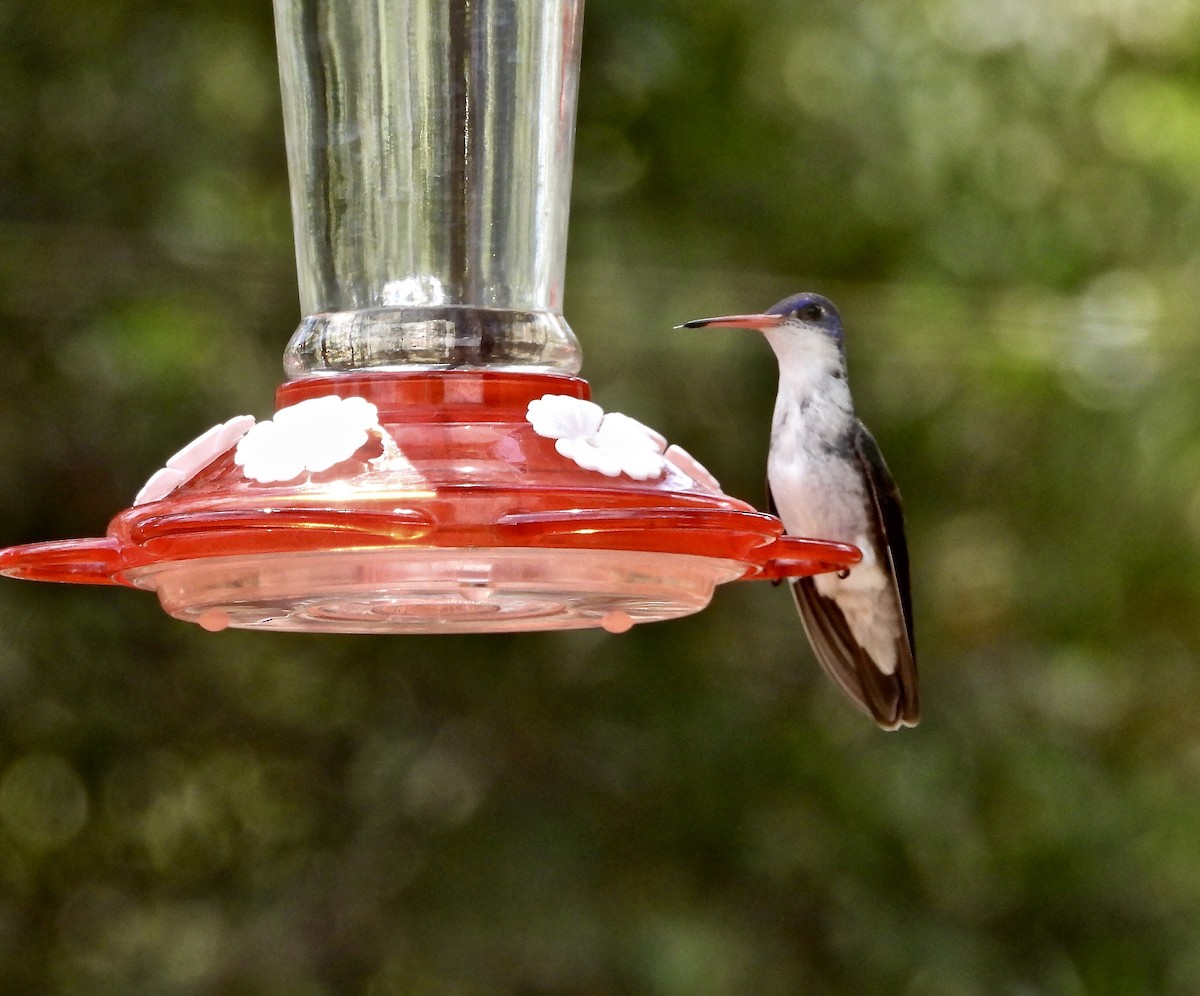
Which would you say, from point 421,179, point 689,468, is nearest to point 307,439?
point 689,468

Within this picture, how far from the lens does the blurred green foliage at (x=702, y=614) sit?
584cm

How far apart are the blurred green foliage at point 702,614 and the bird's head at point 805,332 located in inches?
66.0

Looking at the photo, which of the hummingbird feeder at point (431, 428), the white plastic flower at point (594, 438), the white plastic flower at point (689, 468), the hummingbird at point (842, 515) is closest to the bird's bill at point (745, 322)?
the hummingbird at point (842, 515)

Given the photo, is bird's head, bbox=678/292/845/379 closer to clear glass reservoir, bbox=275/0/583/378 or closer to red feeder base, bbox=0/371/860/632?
clear glass reservoir, bbox=275/0/583/378

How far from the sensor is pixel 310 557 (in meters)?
2.08

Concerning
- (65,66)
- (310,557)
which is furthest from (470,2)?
(65,66)

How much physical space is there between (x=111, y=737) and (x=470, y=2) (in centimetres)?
368

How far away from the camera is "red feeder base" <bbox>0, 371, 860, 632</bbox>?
1974 mm

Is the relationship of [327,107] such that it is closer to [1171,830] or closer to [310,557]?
[310,557]

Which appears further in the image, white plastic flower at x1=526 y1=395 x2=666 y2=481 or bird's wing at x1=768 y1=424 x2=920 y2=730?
bird's wing at x1=768 y1=424 x2=920 y2=730

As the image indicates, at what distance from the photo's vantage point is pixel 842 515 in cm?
397

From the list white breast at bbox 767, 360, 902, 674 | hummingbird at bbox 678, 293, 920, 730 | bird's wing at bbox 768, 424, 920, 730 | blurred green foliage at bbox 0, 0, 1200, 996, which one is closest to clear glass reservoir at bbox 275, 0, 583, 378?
hummingbird at bbox 678, 293, 920, 730

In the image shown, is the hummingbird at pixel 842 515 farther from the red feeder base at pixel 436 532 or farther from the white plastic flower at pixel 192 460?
the white plastic flower at pixel 192 460

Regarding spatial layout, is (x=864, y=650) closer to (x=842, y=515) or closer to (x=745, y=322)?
(x=842, y=515)
